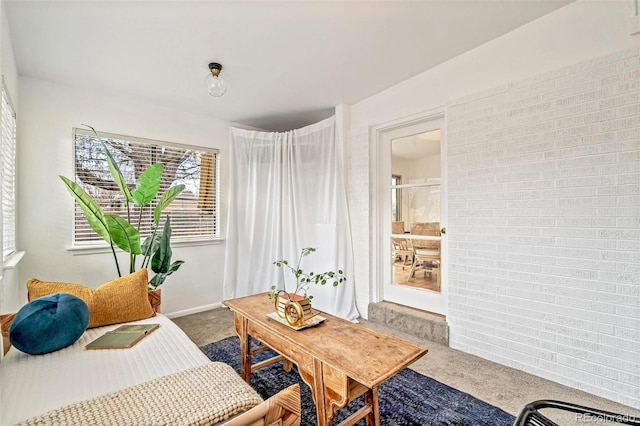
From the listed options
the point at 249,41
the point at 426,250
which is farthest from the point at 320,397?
the point at 249,41

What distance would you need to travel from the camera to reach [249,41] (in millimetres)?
2197

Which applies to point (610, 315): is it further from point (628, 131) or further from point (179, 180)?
point (179, 180)

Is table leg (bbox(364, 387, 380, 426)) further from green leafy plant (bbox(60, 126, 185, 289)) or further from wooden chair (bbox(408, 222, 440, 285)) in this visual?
green leafy plant (bbox(60, 126, 185, 289))

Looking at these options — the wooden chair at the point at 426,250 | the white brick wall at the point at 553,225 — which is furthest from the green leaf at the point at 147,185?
the white brick wall at the point at 553,225

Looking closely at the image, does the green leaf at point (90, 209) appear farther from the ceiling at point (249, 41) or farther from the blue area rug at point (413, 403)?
the blue area rug at point (413, 403)

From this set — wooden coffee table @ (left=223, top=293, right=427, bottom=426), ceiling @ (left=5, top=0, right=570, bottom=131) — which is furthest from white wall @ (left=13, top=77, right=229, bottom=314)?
wooden coffee table @ (left=223, top=293, right=427, bottom=426)

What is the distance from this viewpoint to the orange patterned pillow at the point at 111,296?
6.01ft

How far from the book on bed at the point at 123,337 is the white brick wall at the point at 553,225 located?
2296 millimetres

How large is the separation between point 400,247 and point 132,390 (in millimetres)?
2559

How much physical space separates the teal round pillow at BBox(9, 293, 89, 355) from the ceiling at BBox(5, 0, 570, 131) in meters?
1.75

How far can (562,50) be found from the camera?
1.97 m

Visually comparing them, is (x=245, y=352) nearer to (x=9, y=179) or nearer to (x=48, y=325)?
(x=48, y=325)

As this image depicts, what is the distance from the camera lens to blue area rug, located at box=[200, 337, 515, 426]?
65.7 inches

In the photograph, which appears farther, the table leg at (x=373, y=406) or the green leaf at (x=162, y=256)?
the green leaf at (x=162, y=256)
